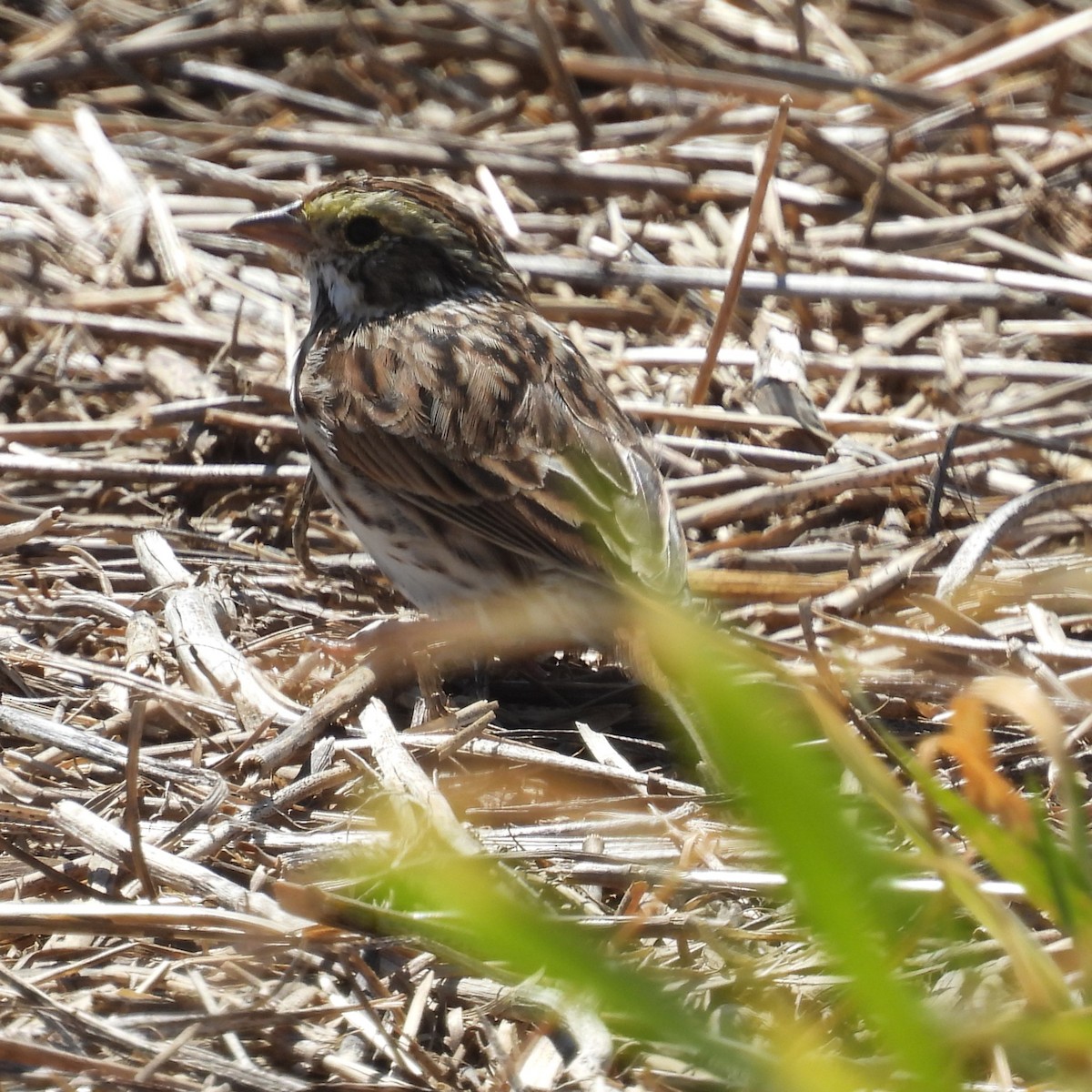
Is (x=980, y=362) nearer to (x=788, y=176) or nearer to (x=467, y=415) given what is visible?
(x=788, y=176)

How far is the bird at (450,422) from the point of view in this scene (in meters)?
3.69

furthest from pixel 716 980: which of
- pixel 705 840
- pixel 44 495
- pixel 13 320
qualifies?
pixel 13 320

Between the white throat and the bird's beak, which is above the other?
the bird's beak

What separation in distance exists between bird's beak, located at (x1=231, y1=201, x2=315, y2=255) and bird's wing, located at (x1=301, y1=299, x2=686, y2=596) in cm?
37

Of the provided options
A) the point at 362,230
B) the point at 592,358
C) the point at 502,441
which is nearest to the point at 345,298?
the point at 362,230

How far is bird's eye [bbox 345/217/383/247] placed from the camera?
166 inches

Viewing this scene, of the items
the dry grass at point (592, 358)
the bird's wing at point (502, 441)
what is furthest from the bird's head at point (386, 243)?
the dry grass at point (592, 358)

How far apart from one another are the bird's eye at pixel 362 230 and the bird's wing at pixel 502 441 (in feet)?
0.85

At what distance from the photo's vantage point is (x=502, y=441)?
379 cm

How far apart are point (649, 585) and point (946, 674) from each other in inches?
27.2

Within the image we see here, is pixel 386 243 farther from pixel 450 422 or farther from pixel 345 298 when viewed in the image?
pixel 450 422

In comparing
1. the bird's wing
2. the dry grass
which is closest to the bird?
the bird's wing

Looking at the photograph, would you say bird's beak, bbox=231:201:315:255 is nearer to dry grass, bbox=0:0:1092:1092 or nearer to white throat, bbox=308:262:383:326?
white throat, bbox=308:262:383:326

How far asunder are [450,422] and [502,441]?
0.46 ft
